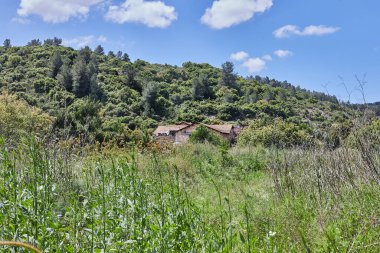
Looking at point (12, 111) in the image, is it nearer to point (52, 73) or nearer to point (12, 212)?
point (12, 212)

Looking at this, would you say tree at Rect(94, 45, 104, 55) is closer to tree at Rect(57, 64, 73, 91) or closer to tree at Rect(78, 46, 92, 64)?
tree at Rect(78, 46, 92, 64)

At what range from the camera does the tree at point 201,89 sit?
3049 inches

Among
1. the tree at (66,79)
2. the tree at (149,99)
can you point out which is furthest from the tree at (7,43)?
the tree at (149,99)

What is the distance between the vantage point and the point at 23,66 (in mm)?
67125

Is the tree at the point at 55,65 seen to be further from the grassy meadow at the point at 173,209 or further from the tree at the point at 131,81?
the grassy meadow at the point at 173,209

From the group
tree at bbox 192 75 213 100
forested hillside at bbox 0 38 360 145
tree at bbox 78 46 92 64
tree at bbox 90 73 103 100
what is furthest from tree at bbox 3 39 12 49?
tree at bbox 192 75 213 100

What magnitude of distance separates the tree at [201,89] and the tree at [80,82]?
23.7m

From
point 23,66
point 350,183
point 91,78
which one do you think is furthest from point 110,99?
point 350,183

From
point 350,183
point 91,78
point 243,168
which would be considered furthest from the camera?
point 91,78

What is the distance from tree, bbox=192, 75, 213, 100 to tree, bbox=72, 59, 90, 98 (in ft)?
77.7

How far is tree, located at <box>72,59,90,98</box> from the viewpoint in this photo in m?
60.4

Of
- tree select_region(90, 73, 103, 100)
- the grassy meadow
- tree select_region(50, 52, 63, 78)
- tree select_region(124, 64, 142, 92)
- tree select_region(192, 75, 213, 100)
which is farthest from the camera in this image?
tree select_region(192, 75, 213, 100)

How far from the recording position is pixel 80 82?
60.8 metres

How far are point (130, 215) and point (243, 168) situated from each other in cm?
1065
